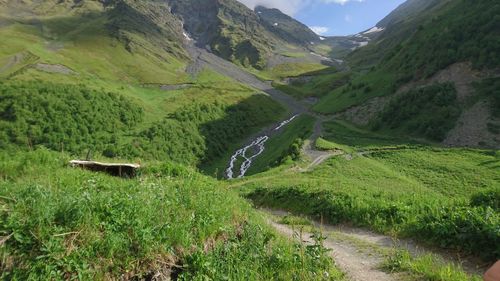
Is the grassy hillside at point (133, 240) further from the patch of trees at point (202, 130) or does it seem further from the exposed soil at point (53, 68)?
the exposed soil at point (53, 68)

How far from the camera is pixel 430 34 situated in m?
122

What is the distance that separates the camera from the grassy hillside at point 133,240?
8.02 m

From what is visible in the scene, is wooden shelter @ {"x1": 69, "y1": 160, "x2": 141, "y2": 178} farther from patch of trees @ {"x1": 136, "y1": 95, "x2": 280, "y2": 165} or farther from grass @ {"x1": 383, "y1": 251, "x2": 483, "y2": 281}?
patch of trees @ {"x1": 136, "y1": 95, "x2": 280, "y2": 165}

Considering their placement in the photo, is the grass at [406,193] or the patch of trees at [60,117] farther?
the patch of trees at [60,117]

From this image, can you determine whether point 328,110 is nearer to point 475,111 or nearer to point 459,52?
point 459,52

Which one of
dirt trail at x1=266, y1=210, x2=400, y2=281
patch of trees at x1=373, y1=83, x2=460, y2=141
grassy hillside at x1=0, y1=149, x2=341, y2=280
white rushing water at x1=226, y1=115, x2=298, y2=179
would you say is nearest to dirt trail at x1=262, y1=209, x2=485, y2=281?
dirt trail at x1=266, y1=210, x2=400, y2=281

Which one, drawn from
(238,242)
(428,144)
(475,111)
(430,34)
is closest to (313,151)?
→ (428,144)

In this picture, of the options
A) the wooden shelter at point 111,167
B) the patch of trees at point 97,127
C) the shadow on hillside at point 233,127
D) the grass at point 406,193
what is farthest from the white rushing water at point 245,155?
A: the wooden shelter at point 111,167

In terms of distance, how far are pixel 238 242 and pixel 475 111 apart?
81.8 metres

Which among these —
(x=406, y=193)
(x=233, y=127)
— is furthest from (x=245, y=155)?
(x=406, y=193)

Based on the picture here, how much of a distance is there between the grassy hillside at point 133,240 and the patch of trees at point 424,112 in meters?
75.0

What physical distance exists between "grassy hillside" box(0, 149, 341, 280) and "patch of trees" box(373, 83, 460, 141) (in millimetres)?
75031

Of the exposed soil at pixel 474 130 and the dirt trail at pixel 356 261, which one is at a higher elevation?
the exposed soil at pixel 474 130

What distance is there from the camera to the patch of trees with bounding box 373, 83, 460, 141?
80.6m
